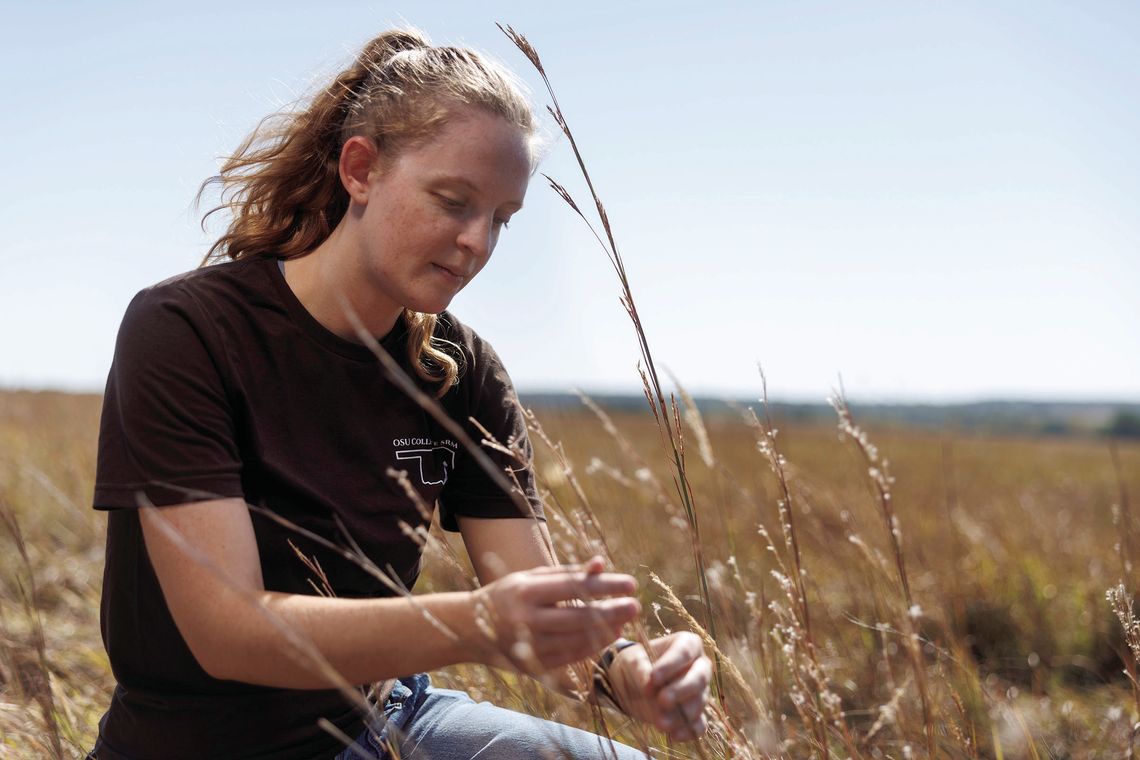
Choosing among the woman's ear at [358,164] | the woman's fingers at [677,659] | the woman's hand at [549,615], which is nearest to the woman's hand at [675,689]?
the woman's fingers at [677,659]

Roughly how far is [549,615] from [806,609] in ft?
1.80

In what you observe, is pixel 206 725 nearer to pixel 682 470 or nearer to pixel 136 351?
pixel 136 351

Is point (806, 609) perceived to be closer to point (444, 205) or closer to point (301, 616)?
point (301, 616)

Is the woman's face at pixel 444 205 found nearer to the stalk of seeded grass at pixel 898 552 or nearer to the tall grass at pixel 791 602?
the tall grass at pixel 791 602

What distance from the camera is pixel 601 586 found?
100 cm

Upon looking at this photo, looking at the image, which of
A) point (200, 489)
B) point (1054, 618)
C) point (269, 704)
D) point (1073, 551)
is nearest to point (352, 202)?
point (200, 489)

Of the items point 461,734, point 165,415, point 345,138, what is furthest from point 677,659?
point 345,138

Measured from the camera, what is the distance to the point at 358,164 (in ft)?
5.35

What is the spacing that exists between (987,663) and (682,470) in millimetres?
3028

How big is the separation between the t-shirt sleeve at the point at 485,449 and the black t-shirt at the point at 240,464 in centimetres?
9

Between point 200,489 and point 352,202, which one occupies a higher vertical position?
point 352,202

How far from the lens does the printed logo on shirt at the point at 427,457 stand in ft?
5.41

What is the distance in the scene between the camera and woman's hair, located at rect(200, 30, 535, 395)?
159 cm

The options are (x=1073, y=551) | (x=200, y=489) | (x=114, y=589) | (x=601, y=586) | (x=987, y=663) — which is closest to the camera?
(x=601, y=586)
